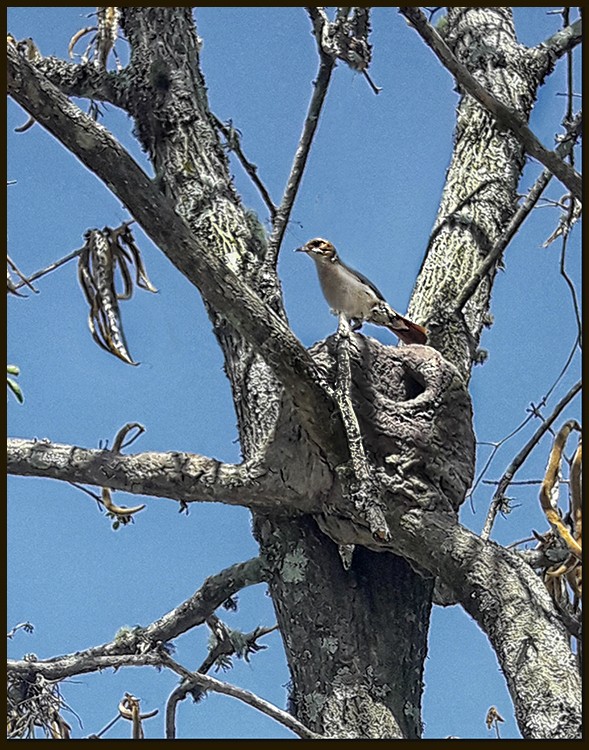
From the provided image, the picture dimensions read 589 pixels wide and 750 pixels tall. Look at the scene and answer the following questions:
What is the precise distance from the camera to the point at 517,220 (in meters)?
4.48

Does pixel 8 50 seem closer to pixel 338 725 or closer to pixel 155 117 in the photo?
pixel 155 117

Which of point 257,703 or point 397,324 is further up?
point 397,324

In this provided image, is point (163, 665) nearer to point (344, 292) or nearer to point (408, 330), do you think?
point (344, 292)

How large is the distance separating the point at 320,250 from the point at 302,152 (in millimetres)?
472

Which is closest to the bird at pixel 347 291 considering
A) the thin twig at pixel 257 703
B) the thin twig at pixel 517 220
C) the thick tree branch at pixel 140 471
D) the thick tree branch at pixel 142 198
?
the thin twig at pixel 517 220

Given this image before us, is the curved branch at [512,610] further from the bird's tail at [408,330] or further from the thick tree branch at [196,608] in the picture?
the bird's tail at [408,330]

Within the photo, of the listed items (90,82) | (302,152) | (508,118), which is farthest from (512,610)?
(90,82)

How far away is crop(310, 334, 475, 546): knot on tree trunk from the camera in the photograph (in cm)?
395

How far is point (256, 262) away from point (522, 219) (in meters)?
1.15

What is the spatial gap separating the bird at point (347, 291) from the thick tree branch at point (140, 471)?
92 centimetres

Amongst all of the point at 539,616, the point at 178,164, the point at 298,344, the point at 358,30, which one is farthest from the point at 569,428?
the point at 178,164

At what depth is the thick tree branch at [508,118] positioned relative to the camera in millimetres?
3271

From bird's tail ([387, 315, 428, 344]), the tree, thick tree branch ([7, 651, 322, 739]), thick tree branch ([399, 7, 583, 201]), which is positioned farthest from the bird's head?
thick tree branch ([7, 651, 322, 739])

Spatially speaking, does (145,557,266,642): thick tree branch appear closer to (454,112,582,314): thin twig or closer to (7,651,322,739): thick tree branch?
(7,651,322,739): thick tree branch
